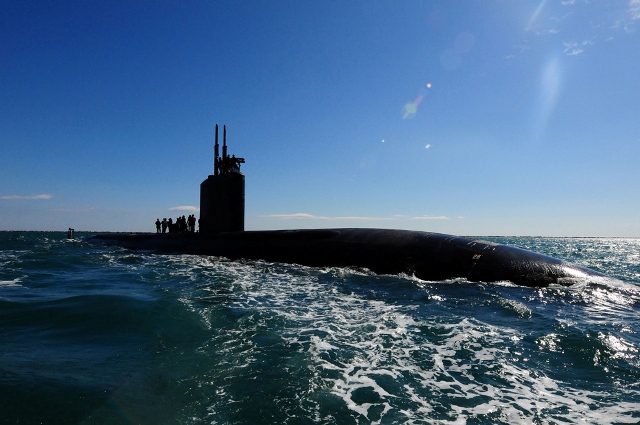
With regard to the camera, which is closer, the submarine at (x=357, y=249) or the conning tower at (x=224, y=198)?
the submarine at (x=357, y=249)

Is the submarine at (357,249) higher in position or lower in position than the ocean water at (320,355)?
higher

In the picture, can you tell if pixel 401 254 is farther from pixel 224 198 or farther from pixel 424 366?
pixel 224 198

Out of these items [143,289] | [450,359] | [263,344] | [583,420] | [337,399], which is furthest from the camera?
[143,289]

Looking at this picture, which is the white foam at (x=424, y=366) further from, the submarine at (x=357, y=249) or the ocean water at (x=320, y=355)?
the submarine at (x=357, y=249)

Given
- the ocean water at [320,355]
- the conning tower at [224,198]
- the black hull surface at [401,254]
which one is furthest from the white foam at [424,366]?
the conning tower at [224,198]

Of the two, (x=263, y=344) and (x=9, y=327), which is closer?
(x=263, y=344)

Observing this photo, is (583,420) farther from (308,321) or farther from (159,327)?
(159,327)

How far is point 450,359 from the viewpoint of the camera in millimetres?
4766

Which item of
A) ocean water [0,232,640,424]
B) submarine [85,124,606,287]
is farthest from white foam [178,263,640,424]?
submarine [85,124,606,287]

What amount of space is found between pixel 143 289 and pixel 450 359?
693cm

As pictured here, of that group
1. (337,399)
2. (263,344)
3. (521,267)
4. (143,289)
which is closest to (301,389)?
(337,399)

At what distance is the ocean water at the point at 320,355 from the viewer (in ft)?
11.2

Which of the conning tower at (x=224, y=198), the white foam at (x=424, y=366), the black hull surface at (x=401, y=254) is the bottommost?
the white foam at (x=424, y=366)

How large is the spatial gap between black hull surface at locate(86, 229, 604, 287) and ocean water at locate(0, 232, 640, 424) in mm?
937
